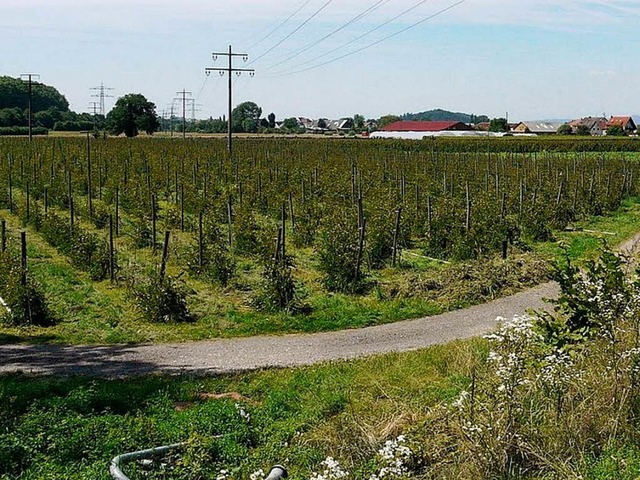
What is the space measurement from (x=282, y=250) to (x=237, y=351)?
5.49 meters

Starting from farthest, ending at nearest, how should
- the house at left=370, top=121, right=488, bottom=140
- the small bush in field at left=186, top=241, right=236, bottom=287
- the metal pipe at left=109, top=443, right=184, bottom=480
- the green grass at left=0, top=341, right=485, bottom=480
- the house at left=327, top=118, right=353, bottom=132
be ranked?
the house at left=327, top=118, right=353, bottom=132, the house at left=370, top=121, right=488, bottom=140, the small bush in field at left=186, top=241, right=236, bottom=287, the green grass at left=0, top=341, right=485, bottom=480, the metal pipe at left=109, top=443, right=184, bottom=480

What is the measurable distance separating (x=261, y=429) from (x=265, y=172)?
26.2m

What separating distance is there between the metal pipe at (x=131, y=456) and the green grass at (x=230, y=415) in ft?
0.51

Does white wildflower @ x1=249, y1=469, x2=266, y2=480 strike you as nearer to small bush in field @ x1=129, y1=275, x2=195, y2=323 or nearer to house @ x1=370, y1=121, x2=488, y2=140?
small bush in field @ x1=129, y1=275, x2=195, y2=323

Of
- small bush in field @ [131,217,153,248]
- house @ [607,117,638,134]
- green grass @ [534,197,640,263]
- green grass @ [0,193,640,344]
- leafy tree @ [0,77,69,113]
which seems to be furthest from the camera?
house @ [607,117,638,134]

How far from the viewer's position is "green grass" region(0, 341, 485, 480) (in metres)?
7.01

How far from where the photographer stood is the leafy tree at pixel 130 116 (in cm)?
9200

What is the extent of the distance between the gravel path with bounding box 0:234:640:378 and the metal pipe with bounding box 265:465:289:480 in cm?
375

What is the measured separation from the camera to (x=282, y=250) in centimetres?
1658

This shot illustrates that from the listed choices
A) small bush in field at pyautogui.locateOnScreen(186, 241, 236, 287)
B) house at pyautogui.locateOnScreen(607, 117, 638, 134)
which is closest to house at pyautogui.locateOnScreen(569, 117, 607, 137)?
house at pyautogui.locateOnScreen(607, 117, 638, 134)

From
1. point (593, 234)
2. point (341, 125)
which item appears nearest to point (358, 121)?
point (341, 125)

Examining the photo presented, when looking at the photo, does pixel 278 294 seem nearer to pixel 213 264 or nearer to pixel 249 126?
pixel 213 264

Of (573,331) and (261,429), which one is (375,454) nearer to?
(261,429)

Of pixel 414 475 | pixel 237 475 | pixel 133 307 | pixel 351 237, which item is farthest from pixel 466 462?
pixel 351 237
